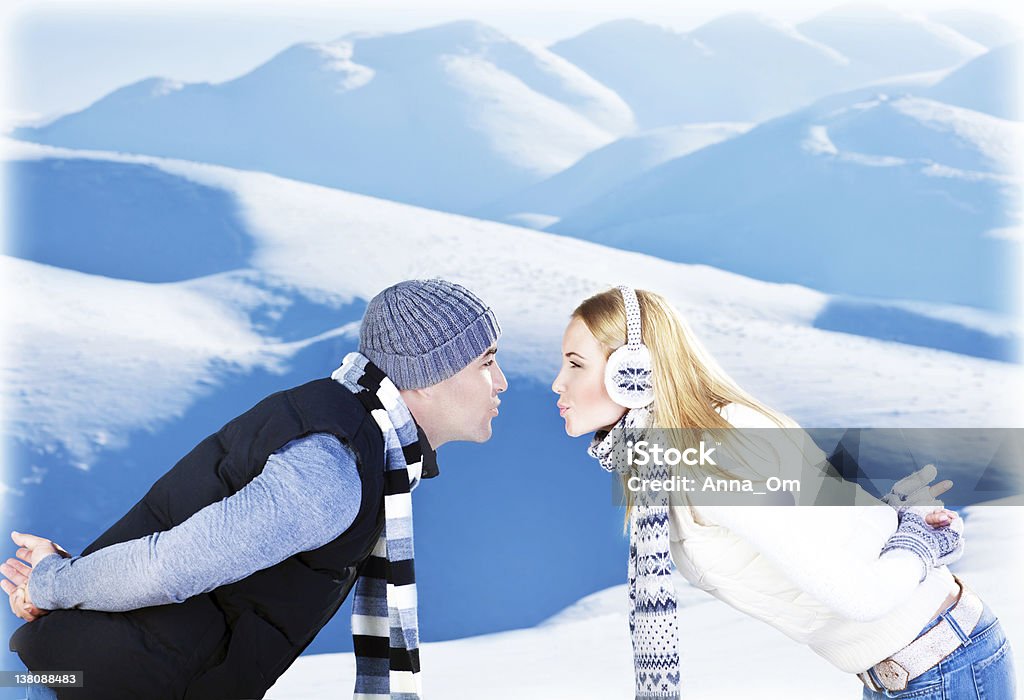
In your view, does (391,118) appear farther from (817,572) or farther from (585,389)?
(817,572)

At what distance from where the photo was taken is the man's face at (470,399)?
1.95 meters

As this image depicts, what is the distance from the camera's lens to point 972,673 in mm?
1935

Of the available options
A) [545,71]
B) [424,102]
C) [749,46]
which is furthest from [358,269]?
[749,46]

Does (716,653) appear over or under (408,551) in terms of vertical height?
under

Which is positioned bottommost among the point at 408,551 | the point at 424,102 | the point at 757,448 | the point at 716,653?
the point at 716,653

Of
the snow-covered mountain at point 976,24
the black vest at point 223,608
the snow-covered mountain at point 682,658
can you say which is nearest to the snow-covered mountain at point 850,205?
the snow-covered mountain at point 976,24

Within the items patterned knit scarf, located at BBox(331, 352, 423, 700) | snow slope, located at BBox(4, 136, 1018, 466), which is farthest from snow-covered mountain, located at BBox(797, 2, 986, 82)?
patterned knit scarf, located at BBox(331, 352, 423, 700)

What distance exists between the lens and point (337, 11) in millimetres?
6480

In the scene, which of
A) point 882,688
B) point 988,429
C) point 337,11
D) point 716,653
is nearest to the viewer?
point 882,688

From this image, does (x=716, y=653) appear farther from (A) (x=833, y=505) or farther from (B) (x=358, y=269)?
(B) (x=358, y=269)

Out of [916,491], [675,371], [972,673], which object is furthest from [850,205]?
[972,673]

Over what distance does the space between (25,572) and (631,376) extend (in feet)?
3.85

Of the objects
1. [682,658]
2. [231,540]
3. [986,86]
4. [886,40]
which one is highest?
[886,40]

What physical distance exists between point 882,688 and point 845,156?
18.1ft
